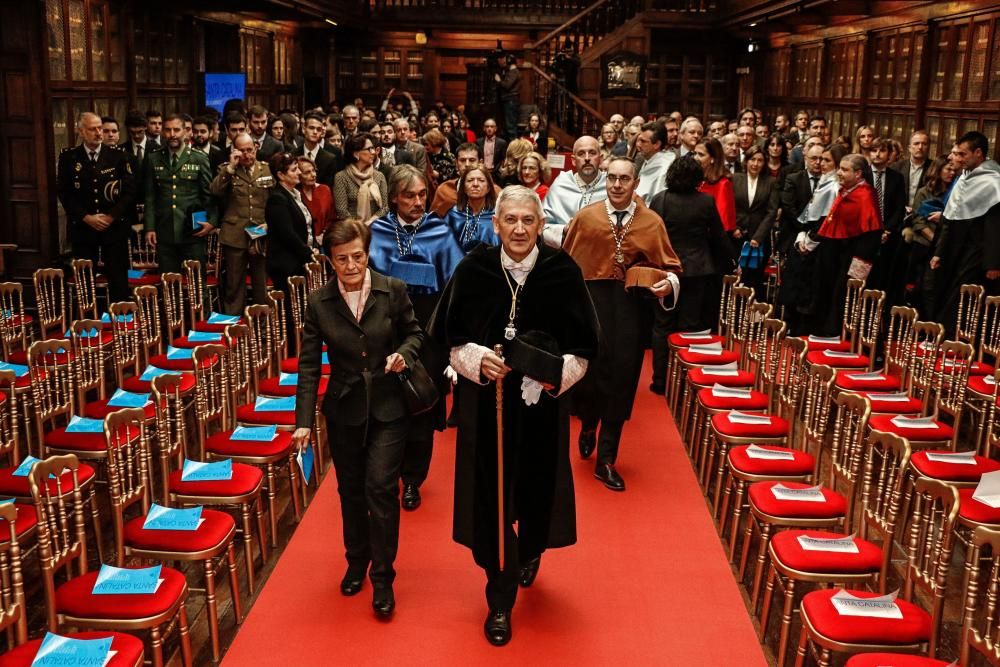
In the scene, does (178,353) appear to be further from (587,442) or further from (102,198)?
(102,198)

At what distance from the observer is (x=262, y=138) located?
9.88 metres

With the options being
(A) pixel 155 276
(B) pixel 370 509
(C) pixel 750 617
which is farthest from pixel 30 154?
(C) pixel 750 617

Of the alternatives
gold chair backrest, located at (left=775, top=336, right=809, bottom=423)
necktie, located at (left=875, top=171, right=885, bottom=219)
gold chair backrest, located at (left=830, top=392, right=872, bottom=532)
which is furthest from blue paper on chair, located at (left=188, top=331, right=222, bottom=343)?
necktie, located at (left=875, top=171, right=885, bottom=219)

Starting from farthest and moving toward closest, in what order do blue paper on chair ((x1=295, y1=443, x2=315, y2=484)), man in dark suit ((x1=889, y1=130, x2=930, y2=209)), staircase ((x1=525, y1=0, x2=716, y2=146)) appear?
1. staircase ((x1=525, y1=0, x2=716, y2=146))
2. man in dark suit ((x1=889, y1=130, x2=930, y2=209))
3. blue paper on chair ((x1=295, y1=443, x2=315, y2=484))

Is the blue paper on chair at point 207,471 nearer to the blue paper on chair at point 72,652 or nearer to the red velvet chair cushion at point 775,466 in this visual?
the blue paper on chair at point 72,652

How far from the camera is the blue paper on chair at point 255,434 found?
4676 mm

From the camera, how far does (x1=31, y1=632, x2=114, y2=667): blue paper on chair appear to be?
2.81 meters

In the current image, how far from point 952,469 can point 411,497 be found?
2592mm

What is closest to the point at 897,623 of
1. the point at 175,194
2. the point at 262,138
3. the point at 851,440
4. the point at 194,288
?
the point at 851,440

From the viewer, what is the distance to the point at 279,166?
23.5 feet

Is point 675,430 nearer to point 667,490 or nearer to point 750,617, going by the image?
point 667,490

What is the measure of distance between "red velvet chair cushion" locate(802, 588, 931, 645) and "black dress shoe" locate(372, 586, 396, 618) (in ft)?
5.36

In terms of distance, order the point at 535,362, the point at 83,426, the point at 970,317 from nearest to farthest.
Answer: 1. the point at 535,362
2. the point at 83,426
3. the point at 970,317

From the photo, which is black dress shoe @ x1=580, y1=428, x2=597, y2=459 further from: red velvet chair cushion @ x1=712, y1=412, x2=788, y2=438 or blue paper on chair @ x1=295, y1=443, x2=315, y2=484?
blue paper on chair @ x1=295, y1=443, x2=315, y2=484
